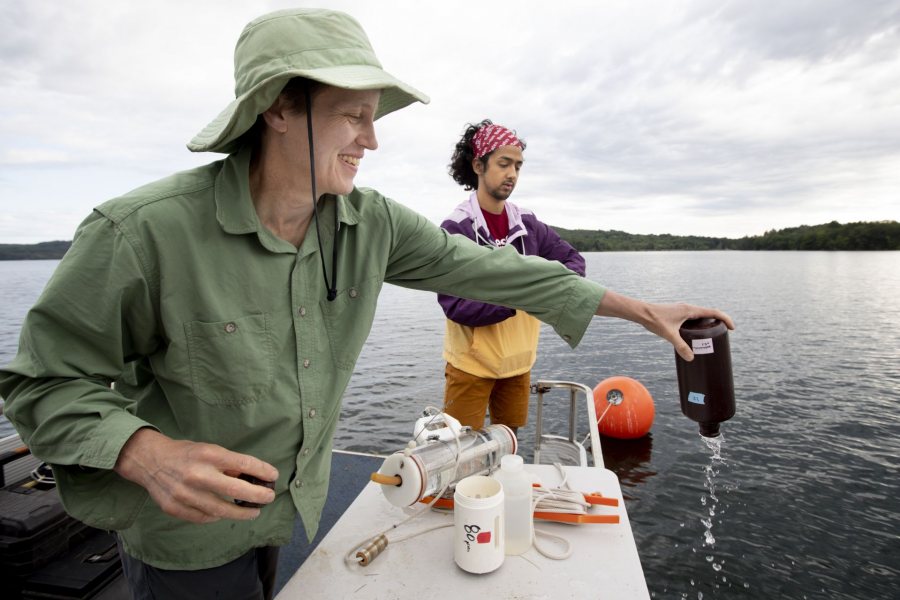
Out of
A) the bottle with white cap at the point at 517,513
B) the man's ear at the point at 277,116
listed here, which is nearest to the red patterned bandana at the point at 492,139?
the man's ear at the point at 277,116

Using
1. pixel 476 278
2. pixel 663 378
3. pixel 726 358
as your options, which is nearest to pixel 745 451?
pixel 663 378

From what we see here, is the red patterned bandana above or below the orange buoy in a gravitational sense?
above

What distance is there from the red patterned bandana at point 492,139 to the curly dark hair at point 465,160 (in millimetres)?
202

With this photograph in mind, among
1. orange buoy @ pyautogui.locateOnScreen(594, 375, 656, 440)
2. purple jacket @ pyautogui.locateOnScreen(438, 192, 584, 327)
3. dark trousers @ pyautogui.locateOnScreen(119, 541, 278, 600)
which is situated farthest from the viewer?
orange buoy @ pyautogui.locateOnScreen(594, 375, 656, 440)

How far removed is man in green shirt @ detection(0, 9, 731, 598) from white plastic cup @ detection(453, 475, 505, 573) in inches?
20.5

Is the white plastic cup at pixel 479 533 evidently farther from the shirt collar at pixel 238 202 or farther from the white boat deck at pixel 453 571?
the shirt collar at pixel 238 202

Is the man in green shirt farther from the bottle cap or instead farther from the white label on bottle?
the white label on bottle

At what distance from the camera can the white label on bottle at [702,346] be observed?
2.09 meters

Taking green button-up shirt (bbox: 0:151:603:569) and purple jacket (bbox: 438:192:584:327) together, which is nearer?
green button-up shirt (bbox: 0:151:603:569)

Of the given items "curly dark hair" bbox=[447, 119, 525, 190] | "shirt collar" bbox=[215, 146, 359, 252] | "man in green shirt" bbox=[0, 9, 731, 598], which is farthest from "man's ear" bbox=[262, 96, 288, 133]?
"curly dark hair" bbox=[447, 119, 525, 190]

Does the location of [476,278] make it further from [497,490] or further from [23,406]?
[23,406]

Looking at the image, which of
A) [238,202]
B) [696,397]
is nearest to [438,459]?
→ [238,202]

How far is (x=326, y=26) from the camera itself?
5.01 feet

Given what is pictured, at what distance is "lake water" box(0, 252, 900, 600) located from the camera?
5.73 meters
